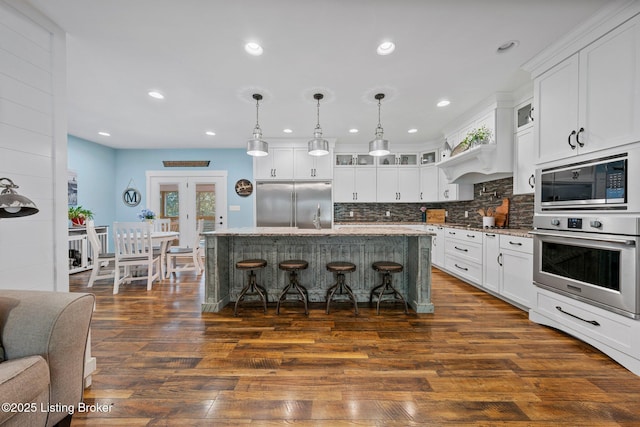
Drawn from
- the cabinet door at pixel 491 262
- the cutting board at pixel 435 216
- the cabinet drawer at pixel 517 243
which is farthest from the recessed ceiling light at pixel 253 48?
the cutting board at pixel 435 216

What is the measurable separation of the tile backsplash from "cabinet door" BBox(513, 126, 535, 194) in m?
0.33

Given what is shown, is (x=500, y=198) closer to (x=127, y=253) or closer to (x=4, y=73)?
(x=4, y=73)

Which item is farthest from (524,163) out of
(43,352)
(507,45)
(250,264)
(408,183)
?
(43,352)

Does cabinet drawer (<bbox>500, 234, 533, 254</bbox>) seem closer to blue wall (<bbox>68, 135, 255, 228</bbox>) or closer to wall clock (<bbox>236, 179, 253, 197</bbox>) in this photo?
blue wall (<bbox>68, 135, 255, 228</bbox>)

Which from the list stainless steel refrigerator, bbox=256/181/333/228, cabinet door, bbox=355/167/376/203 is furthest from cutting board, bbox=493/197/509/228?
stainless steel refrigerator, bbox=256/181/333/228

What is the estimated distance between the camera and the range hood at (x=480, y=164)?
337cm

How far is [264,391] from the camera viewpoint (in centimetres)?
158

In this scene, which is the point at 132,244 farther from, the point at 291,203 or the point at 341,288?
the point at 341,288

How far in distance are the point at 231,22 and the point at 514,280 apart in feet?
12.1

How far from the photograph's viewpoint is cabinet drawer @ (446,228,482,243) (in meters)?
3.53

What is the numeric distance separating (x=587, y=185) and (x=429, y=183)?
3434 millimetres

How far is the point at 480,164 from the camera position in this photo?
11.9ft

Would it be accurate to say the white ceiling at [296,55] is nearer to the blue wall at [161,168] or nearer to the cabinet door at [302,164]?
the cabinet door at [302,164]

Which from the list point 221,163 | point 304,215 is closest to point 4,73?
point 304,215
